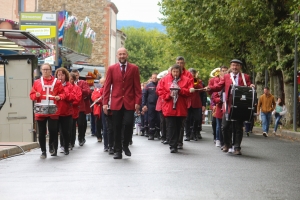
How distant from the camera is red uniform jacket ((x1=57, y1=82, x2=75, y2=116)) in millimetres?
15281

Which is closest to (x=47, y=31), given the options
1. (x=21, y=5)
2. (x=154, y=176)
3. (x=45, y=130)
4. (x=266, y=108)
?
(x=266, y=108)

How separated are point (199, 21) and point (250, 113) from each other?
65.7 ft

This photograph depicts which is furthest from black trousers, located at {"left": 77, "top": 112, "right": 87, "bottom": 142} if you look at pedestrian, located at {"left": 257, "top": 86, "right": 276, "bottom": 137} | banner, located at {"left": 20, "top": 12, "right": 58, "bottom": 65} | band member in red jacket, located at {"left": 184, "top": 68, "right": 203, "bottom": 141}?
banner, located at {"left": 20, "top": 12, "right": 58, "bottom": 65}

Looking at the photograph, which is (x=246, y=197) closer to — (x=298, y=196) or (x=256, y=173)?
(x=298, y=196)

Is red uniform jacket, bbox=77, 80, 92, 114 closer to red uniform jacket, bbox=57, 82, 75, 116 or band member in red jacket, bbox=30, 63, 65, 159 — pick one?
red uniform jacket, bbox=57, 82, 75, 116

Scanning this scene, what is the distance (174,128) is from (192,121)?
5657 millimetres

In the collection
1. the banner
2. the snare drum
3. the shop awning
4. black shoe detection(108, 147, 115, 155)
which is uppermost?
the banner

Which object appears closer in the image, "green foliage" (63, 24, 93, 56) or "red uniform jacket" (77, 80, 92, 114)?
"red uniform jacket" (77, 80, 92, 114)

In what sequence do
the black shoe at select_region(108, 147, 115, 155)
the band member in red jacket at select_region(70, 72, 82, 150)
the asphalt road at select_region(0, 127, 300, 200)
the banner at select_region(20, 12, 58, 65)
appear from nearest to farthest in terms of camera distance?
the asphalt road at select_region(0, 127, 300, 200), the black shoe at select_region(108, 147, 115, 155), the band member in red jacket at select_region(70, 72, 82, 150), the banner at select_region(20, 12, 58, 65)

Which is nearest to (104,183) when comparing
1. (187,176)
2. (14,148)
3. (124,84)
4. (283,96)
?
(187,176)

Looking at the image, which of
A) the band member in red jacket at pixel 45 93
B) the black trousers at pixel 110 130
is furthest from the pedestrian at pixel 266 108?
the band member in red jacket at pixel 45 93

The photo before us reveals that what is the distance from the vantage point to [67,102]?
50.7 ft

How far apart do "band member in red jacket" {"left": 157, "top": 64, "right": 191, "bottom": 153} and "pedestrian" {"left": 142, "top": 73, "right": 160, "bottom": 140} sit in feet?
22.3

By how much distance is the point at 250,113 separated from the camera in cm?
1466
